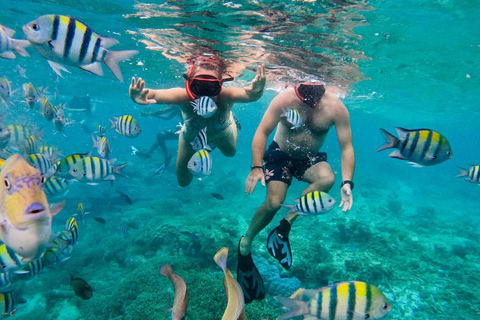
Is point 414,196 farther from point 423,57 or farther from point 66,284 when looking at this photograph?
point 66,284

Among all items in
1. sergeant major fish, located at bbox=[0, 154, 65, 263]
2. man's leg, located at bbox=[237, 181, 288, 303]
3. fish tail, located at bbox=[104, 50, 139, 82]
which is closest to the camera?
Result: sergeant major fish, located at bbox=[0, 154, 65, 263]

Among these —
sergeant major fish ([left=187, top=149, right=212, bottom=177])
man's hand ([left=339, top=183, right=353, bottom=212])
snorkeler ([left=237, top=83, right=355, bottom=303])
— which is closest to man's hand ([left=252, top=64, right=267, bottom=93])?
snorkeler ([left=237, top=83, right=355, bottom=303])

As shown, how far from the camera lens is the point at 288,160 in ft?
18.6

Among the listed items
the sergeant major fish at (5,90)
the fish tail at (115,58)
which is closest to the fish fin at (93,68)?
the fish tail at (115,58)

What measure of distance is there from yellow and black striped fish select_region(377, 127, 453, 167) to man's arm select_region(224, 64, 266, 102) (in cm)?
208

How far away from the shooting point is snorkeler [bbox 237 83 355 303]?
4773mm

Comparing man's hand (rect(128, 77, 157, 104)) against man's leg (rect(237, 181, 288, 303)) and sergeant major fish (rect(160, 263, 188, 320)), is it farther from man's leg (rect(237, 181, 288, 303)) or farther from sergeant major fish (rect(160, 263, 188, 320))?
sergeant major fish (rect(160, 263, 188, 320))

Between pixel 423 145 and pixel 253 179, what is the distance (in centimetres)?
263

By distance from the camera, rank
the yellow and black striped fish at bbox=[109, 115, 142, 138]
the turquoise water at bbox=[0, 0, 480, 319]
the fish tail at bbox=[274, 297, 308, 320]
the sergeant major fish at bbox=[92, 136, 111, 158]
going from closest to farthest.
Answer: the fish tail at bbox=[274, 297, 308, 320] → the yellow and black striped fish at bbox=[109, 115, 142, 138] → the sergeant major fish at bbox=[92, 136, 111, 158] → the turquoise water at bbox=[0, 0, 480, 319]

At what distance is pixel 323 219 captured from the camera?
1499cm

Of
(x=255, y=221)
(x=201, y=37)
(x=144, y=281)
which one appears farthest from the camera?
(x=201, y=37)

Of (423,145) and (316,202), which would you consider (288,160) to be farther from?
(423,145)

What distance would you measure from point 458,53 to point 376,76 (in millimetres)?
5063

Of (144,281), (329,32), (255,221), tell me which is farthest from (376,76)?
(144,281)
